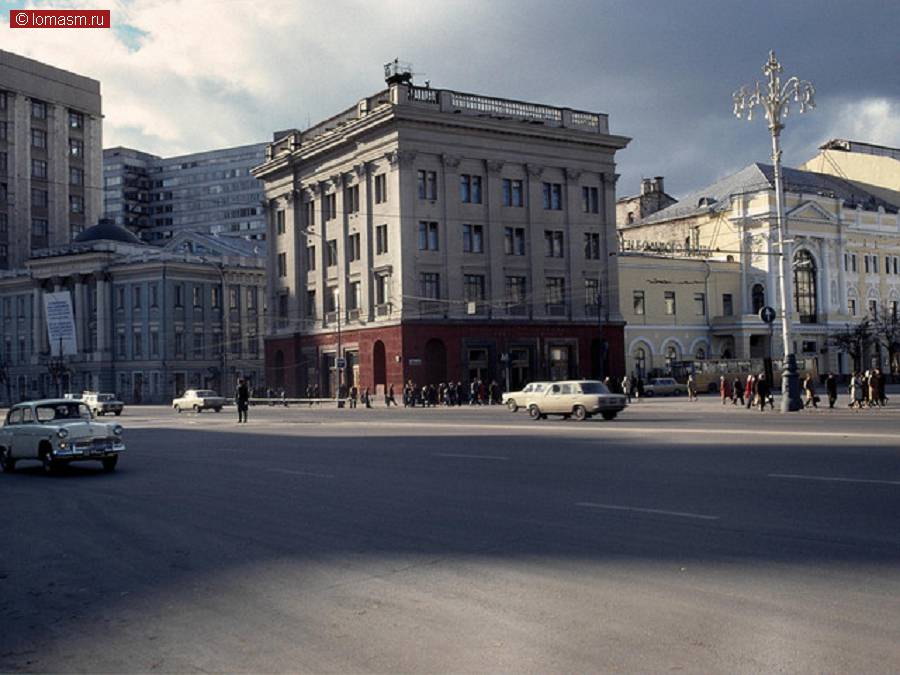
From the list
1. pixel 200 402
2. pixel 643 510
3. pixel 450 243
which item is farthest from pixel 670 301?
pixel 643 510

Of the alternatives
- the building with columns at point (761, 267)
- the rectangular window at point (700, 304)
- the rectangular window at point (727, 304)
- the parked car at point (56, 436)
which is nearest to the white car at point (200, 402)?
the building with columns at point (761, 267)

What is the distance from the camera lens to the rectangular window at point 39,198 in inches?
4222

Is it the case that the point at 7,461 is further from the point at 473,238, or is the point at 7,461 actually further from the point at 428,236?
the point at 473,238

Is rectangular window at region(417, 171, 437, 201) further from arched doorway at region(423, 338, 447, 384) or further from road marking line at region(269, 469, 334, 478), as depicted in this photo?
road marking line at region(269, 469, 334, 478)

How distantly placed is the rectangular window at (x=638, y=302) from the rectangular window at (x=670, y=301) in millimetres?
2600

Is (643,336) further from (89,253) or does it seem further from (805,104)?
(89,253)

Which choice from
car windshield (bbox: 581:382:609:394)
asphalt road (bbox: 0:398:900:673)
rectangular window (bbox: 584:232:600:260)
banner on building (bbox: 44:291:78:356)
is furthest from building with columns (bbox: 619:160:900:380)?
asphalt road (bbox: 0:398:900:673)

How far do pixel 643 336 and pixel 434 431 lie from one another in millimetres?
47591

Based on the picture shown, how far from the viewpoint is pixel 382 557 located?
353 inches

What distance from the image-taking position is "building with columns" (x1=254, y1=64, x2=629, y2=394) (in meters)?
57.9

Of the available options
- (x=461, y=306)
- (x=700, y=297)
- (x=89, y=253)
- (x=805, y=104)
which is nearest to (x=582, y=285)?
(x=461, y=306)

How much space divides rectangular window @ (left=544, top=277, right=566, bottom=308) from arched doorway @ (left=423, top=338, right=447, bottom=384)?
8881mm

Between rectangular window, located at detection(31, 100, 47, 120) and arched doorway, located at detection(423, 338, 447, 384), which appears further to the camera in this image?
rectangular window, located at detection(31, 100, 47, 120)

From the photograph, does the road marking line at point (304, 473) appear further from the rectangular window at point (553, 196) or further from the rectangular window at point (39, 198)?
the rectangular window at point (39, 198)
